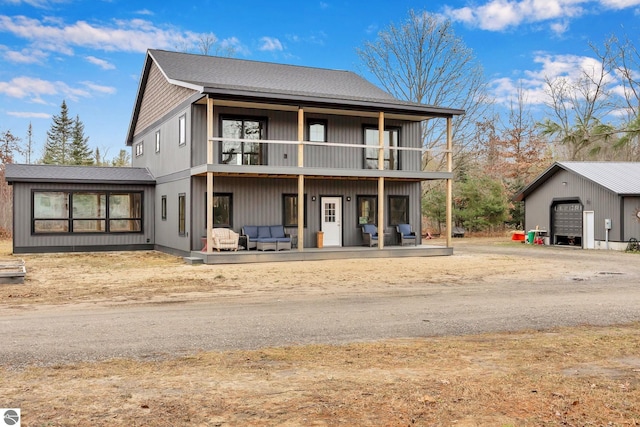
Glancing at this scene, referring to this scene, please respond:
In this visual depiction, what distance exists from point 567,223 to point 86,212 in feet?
68.8

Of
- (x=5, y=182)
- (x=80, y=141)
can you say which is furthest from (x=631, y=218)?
(x=80, y=141)

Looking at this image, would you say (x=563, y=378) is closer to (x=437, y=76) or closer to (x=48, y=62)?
(x=437, y=76)

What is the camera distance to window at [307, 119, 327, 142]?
1920 centimetres

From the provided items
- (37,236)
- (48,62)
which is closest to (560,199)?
(37,236)

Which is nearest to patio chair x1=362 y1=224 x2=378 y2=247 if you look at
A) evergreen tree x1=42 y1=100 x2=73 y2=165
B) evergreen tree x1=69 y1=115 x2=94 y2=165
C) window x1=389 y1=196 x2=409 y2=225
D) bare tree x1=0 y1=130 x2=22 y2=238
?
window x1=389 y1=196 x2=409 y2=225

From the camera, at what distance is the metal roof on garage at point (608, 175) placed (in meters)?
22.5

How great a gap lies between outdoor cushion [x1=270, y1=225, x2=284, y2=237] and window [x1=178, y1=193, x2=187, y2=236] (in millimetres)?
2885

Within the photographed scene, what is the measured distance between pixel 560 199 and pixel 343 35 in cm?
2297

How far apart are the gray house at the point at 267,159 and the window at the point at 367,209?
40 mm

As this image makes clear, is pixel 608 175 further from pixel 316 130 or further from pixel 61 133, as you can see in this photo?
pixel 61 133

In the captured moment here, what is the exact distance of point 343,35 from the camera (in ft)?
136

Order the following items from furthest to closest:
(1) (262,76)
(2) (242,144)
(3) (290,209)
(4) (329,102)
A: (1) (262,76) → (3) (290,209) → (2) (242,144) → (4) (329,102)

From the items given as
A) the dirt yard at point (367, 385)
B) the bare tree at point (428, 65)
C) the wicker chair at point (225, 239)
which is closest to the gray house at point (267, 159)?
the wicker chair at point (225, 239)

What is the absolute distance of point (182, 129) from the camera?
18.4 meters
